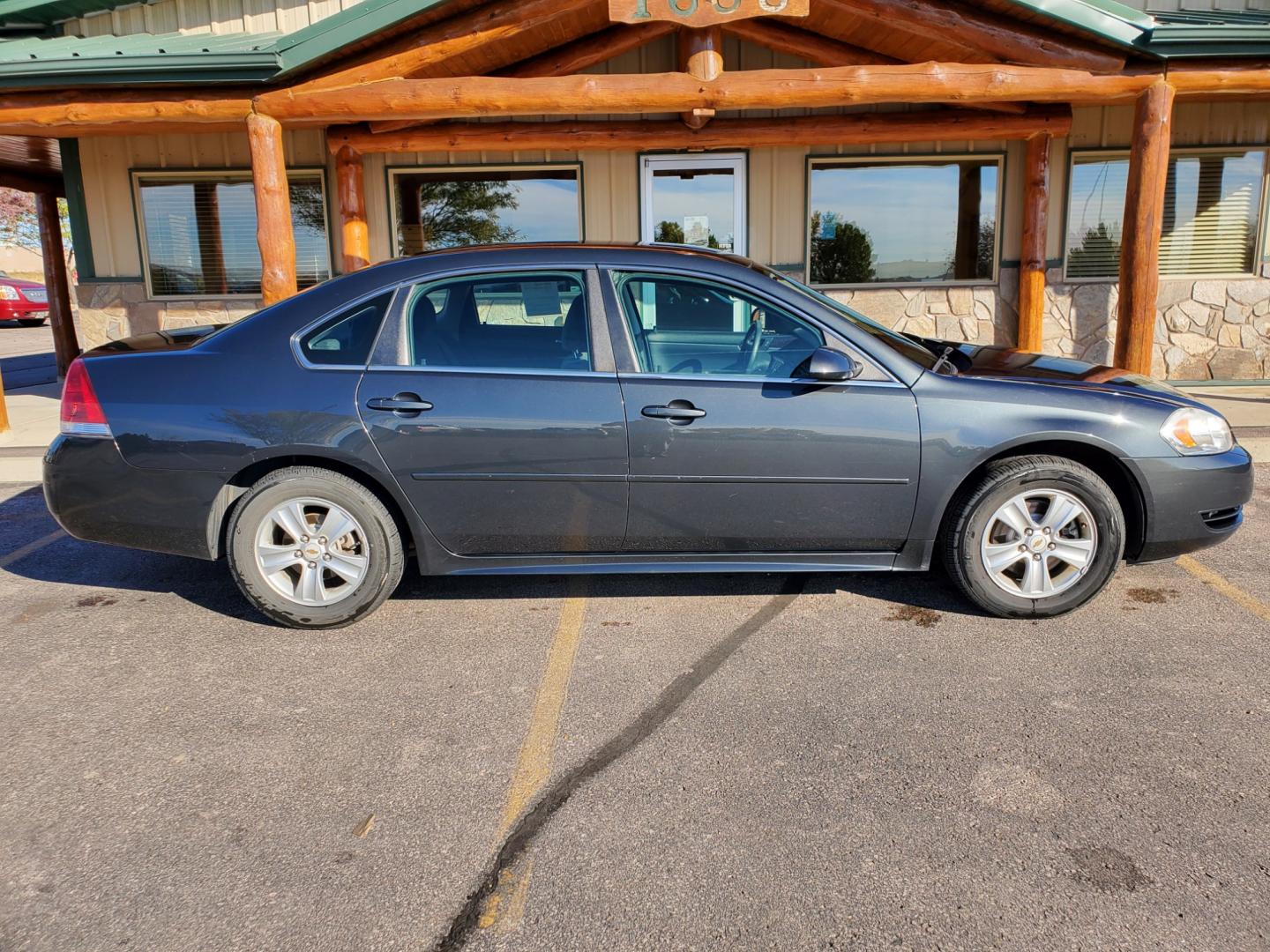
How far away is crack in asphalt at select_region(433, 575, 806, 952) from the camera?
7.41 feet

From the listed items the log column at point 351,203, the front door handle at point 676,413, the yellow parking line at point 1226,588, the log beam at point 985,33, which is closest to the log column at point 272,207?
the log column at point 351,203

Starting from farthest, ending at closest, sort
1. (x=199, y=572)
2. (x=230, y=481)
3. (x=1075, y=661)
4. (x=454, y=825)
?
(x=199, y=572), (x=230, y=481), (x=1075, y=661), (x=454, y=825)

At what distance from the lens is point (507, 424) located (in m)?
3.84

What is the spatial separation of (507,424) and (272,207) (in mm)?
4800

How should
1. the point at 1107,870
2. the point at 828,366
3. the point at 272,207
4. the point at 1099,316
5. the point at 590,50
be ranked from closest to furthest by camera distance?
the point at 1107,870
the point at 828,366
the point at 272,207
the point at 590,50
the point at 1099,316

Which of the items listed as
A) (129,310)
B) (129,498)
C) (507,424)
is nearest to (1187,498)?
(507,424)

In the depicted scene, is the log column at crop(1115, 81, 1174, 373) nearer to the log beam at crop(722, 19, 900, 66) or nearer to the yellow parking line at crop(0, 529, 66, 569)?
the log beam at crop(722, 19, 900, 66)

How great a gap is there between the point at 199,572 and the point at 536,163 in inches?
260

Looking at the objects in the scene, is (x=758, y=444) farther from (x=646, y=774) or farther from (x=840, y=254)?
(x=840, y=254)

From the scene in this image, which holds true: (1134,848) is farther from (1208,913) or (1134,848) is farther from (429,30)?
(429,30)

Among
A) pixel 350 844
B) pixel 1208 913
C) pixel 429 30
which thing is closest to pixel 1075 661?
pixel 1208 913

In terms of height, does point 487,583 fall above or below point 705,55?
below

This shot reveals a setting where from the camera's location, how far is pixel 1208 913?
220 cm

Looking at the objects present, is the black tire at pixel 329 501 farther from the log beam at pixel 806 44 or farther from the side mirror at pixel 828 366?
the log beam at pixel 806 44
